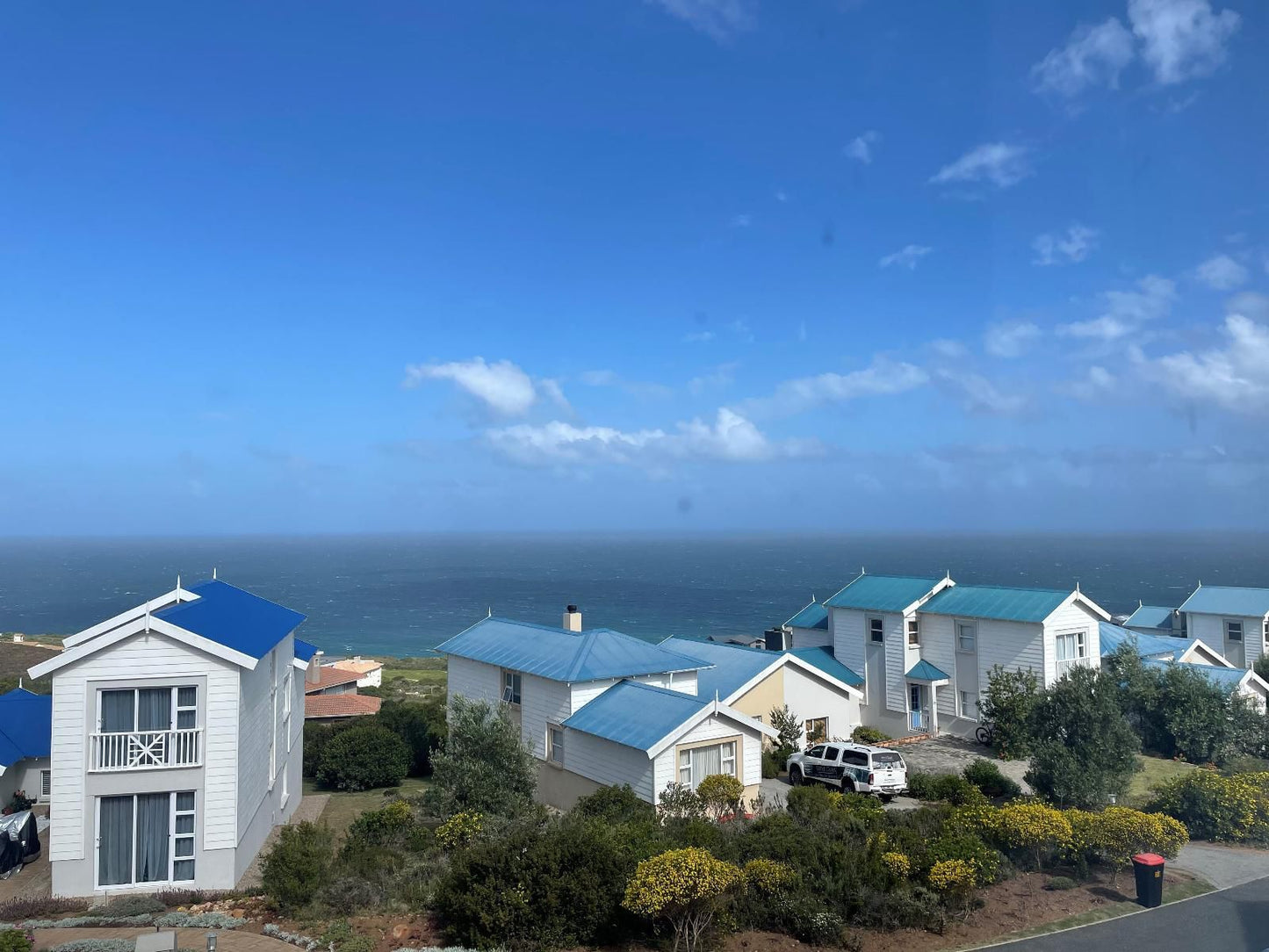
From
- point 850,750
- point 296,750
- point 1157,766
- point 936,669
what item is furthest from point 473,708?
point 1157,766

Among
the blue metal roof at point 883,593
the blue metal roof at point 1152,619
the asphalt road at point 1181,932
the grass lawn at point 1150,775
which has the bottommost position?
the grass lawn at point 1150,775

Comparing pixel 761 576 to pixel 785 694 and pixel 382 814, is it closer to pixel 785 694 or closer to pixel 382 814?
pixel 785 694

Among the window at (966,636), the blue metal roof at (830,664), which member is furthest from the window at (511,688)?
the window at (966,636)

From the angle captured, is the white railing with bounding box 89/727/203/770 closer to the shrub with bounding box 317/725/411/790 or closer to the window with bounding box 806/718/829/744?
the shrub with bounding box 317/725/411/790

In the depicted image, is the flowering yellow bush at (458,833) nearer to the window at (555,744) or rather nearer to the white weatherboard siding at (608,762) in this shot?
the white weatherboard siding at (608,762)

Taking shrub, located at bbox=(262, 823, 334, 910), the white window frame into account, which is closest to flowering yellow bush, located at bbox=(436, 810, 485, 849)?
shrub, located at bbox=(262, 823, 334, 910)

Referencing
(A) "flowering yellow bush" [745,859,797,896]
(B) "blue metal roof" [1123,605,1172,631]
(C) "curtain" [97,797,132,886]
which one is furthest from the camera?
(B) "blue metal roof" [1123,605,1172,631]

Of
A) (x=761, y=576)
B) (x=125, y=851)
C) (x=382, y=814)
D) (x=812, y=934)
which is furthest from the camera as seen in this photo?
(x=761, y=576)
